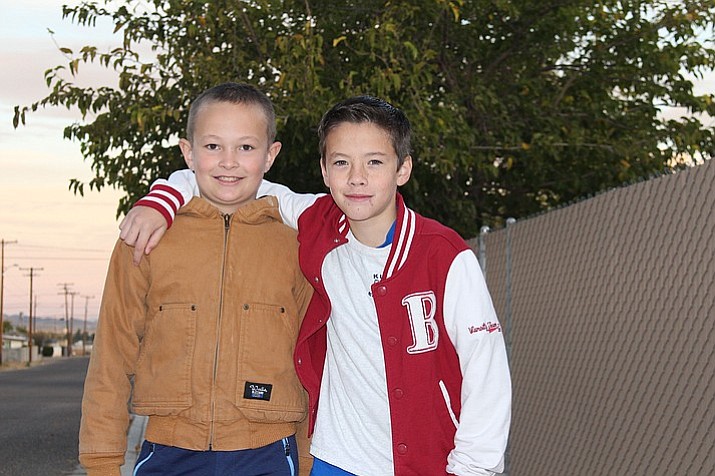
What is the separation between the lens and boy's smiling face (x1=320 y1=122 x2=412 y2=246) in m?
3.58

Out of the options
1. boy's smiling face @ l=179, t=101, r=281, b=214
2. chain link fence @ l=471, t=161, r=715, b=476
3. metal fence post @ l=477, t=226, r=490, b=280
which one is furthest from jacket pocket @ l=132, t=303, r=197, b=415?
metal fence post @ l=477, t=226, r=490, b=280

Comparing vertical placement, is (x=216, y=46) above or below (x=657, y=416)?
above

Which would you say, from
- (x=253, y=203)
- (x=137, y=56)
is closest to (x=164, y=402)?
(x=253, y=203)

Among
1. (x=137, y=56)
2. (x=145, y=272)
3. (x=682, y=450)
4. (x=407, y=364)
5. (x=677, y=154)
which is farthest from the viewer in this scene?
(x=677, y=154)

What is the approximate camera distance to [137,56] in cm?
1241

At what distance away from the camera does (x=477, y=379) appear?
3.28m

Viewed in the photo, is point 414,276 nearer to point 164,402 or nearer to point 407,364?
point 407,364

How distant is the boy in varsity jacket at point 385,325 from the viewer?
3307 mm

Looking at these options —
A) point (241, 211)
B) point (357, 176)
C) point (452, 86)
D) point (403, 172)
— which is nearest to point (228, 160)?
point (241, 211)

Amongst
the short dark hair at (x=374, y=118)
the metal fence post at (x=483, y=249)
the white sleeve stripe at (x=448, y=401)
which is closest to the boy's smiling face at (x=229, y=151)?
the short dark hair at (x=374, y=118)

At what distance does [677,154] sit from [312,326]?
37.7 feet

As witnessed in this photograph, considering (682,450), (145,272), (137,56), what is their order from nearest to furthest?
(145,272) → (682,450) → (137,56)

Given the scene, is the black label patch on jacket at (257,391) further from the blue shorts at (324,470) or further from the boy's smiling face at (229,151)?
the boy's smiling face at (229,151)

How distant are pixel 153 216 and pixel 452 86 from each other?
10154 mm
